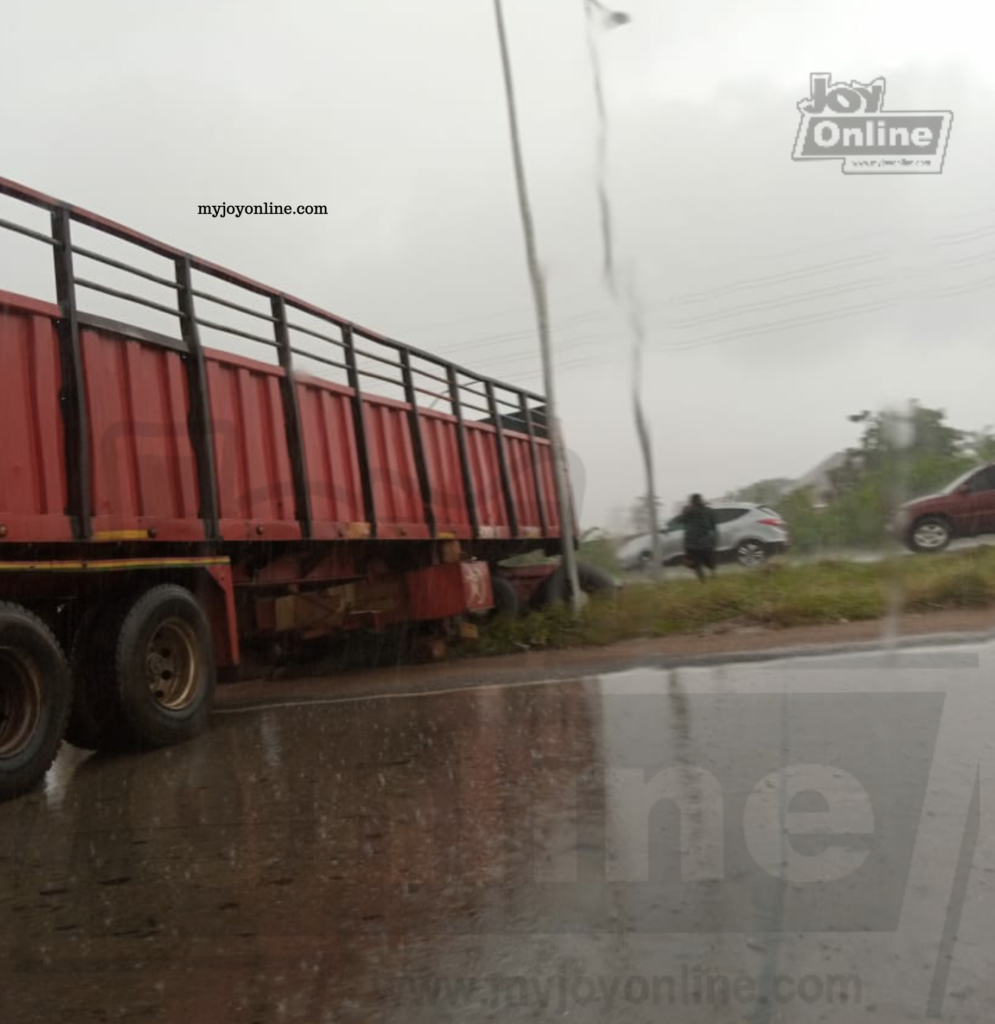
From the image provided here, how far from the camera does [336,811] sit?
5.66m

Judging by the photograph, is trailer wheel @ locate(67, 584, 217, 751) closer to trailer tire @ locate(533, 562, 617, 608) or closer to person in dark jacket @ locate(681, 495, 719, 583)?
trailer tire @ locate(533, 562, 617, 608)

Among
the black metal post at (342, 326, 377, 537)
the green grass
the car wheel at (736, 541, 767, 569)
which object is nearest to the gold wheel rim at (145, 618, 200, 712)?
the black metal post at (342, 326, 377, 537)

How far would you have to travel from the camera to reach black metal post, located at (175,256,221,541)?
26.8 ft

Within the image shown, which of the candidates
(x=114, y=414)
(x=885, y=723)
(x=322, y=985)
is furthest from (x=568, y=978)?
(x=114, y=414)

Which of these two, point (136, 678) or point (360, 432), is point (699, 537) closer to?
point (360, 432)

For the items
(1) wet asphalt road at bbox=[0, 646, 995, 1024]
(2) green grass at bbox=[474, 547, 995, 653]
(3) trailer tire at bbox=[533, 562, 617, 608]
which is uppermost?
(3) trailer tire at bbox=[533, 562, 617, 608]

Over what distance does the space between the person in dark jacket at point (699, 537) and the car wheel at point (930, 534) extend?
4582 millimetres

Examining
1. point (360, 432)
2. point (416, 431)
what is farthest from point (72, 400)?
point (416, 431)

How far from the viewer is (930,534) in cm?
2025

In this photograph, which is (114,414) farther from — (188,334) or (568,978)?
(568,978)

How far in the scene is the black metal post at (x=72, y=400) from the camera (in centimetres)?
687

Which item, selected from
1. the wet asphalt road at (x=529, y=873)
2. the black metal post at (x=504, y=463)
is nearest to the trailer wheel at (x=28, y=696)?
the wet asphalt road at (x=529, y=873)

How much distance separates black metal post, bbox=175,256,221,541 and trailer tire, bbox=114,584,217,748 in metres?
0.63

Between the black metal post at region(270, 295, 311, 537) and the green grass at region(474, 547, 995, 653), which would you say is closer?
the black metal post at region(270, 295, 311, 537)
